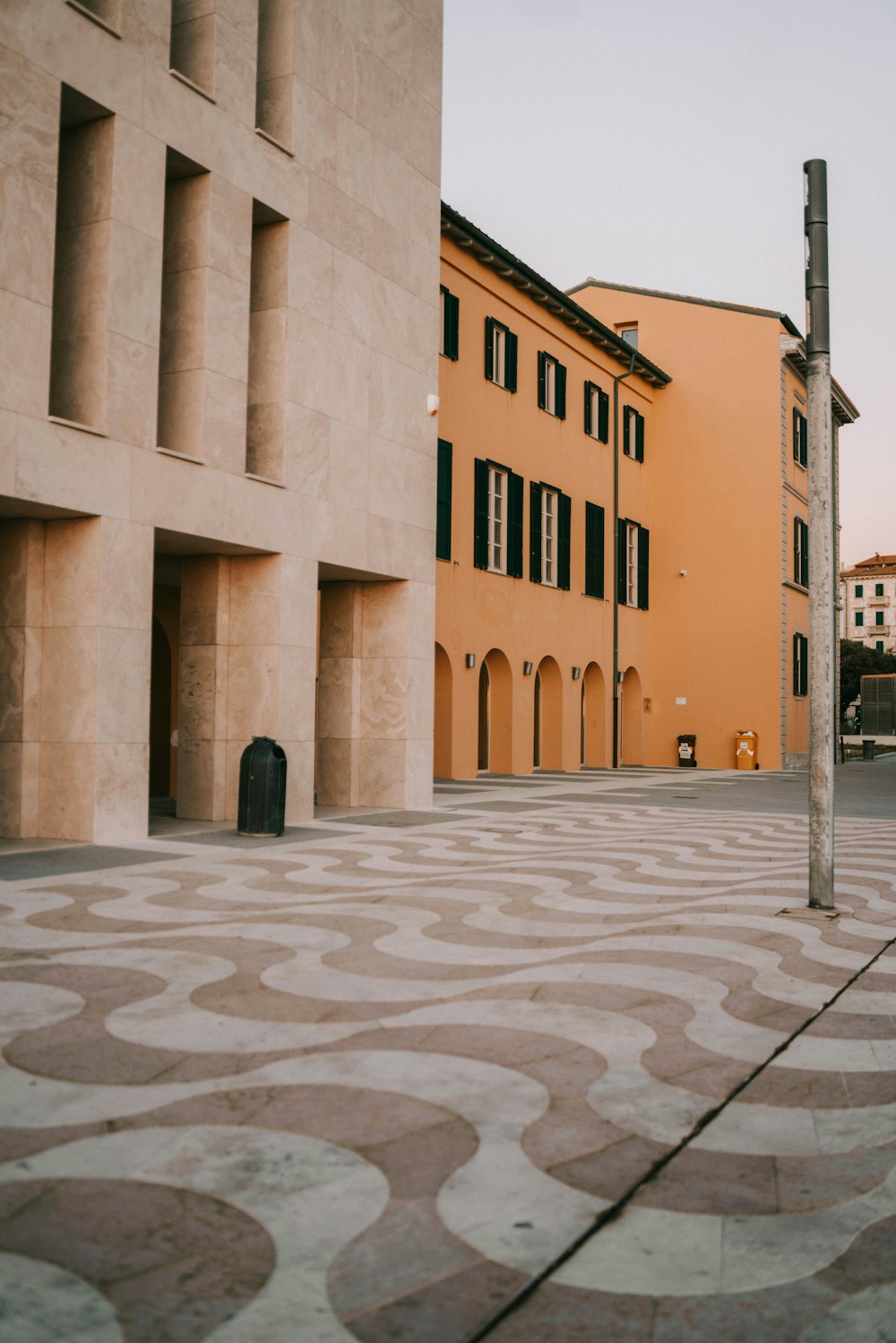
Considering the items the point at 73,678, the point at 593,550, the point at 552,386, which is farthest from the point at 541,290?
the point at 73,678

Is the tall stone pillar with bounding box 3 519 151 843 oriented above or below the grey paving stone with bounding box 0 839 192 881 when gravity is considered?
above

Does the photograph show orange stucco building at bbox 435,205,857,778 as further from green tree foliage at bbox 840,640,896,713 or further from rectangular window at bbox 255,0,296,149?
green tree foliage at bbox 840,640,896,713

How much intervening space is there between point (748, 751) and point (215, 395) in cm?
2200

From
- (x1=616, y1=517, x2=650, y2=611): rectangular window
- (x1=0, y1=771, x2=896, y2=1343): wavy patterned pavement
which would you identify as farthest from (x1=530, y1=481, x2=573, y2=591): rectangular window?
(x1=0, y1=771, x2=896, y2=1343): wavy patterned pavement

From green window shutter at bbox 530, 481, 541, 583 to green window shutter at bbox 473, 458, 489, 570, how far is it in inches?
80.4

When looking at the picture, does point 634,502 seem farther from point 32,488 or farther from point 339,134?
point 32,488

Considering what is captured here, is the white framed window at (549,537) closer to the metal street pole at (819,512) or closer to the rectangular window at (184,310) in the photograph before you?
the rectangular window at (184,310)

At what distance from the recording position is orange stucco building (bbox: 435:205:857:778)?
953 inches

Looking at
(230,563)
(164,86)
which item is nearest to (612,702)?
(230,563)

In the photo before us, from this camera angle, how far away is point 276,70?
45.4 ft

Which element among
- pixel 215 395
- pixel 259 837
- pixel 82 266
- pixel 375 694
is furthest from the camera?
pixel 375 694

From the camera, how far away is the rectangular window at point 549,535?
2673cm

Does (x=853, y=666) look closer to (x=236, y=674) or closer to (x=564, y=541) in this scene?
(x=564, y=541)

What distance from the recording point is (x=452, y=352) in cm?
2356
